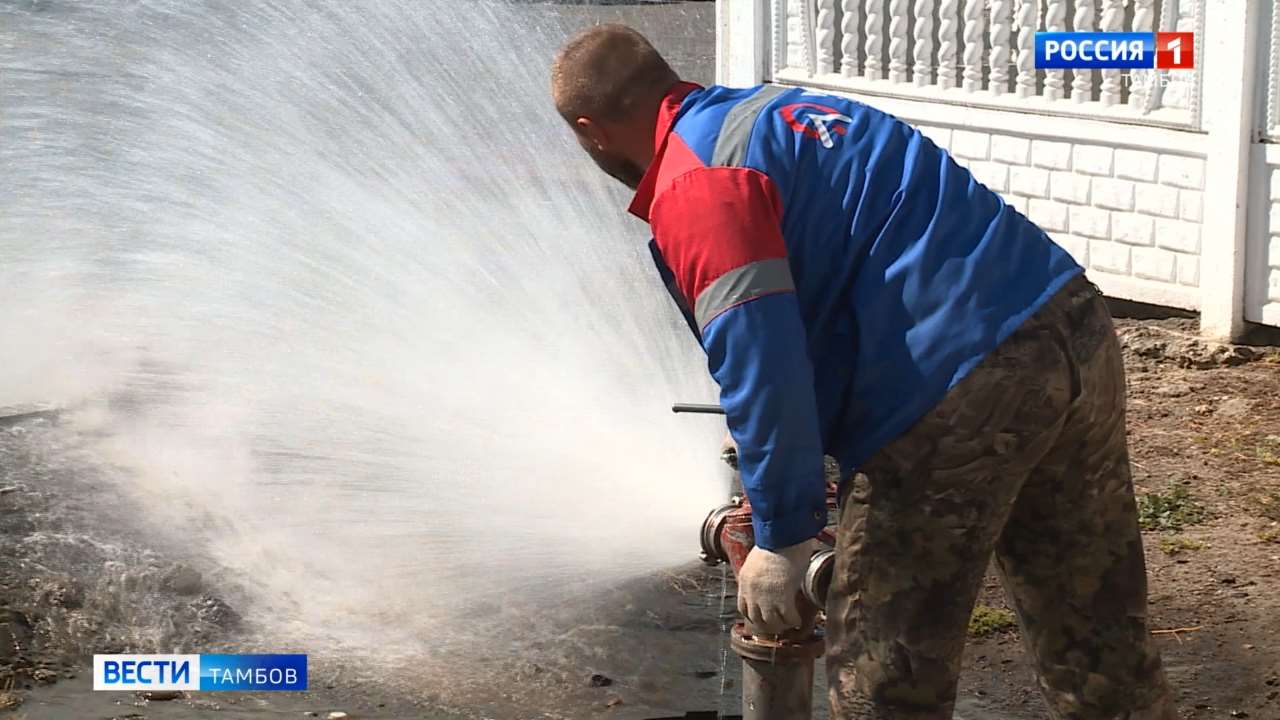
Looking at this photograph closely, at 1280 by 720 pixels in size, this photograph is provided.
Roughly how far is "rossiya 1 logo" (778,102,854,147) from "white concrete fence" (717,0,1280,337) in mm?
5144

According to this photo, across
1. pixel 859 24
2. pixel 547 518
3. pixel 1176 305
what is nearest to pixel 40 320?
pixel 547 518

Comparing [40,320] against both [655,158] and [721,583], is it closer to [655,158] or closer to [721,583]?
[721,583]

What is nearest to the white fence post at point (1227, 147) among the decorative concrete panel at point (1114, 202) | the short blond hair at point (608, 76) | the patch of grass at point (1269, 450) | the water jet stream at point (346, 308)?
the decorative concrete panel at point (1114, 202)

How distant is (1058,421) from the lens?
291 cm

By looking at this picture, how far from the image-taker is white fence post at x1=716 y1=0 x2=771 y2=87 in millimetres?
10102

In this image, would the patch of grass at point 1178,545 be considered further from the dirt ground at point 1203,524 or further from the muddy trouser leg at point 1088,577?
the muddy trouser leg at point 1088,577

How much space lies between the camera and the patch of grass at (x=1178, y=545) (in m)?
5.59

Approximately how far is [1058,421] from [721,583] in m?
2.72

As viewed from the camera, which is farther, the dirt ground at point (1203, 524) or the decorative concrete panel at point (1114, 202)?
the decorative concrete panel at point (1114, 202)

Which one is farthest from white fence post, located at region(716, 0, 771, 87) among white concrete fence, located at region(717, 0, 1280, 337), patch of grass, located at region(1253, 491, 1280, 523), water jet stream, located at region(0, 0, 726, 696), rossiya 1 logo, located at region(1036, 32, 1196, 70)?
patch of grass, located at region(1253, 491, 1280, 523)

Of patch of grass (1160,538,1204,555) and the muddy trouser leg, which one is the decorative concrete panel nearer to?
patch of grass (1160,538,1204,555)

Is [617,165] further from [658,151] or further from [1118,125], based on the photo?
[1118,125]

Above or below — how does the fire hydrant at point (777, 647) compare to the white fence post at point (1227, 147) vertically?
below

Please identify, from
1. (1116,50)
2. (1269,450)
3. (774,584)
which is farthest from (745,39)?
(774,584)
